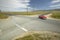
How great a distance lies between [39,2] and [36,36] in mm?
620

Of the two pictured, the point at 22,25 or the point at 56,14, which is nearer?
the point at 56,14

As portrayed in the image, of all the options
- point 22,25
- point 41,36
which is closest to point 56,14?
point 41,36

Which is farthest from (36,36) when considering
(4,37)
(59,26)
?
(4,37)

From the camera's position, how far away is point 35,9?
241 cm

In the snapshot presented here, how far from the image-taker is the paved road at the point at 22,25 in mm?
2377

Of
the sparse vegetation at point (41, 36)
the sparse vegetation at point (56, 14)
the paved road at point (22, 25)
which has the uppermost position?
the sparse vegetation at point (56, 14)

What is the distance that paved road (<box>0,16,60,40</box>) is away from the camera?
2377 millimetres

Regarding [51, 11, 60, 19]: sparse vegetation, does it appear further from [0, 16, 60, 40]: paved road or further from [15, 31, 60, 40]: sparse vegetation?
[15, 31, 60, 40]: sparse vegetation

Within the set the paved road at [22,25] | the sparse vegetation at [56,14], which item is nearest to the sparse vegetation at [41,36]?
the paved road at [22,25]

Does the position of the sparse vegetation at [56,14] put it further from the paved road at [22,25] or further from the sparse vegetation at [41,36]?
the sparse vegetation at [41,36]

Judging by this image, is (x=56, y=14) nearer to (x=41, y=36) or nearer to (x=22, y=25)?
(x=41, y=36)

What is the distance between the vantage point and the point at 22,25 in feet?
8.21

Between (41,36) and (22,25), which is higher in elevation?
(22,25)

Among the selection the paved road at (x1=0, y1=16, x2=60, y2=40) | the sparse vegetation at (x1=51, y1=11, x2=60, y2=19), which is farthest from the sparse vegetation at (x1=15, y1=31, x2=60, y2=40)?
the sparse vegetation at (x1=51, y1=11, x2=60, y2=19)
